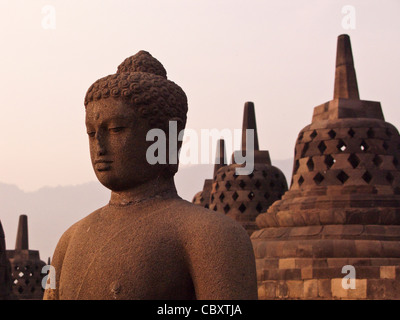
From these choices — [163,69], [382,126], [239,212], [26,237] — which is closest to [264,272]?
[382,126]

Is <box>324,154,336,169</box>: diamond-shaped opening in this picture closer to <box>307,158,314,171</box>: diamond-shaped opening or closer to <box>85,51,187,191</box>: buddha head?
<box>307,158,314,171</box>: diamond-shaped opening

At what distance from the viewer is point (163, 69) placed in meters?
5.14

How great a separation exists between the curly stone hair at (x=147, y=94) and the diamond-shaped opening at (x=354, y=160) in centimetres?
1104

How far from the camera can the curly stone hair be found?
4746 mm

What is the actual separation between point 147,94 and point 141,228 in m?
0.88

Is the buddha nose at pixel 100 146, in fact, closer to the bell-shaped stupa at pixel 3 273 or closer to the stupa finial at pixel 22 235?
the bell-shaped stupa at pixel 3 273

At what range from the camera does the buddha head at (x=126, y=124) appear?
4.73 meters

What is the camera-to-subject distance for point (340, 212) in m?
14.7

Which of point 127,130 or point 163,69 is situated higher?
point 163,69

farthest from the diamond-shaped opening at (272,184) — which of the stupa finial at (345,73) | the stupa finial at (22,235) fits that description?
the stupa finial at (22,235)

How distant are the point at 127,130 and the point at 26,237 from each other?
1060 inches

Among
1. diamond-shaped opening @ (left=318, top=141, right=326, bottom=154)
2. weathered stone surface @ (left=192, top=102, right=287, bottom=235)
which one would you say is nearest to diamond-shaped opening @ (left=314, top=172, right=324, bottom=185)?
diamond-shaped opening @ (left=318, top=141, right=326, bottom=154)

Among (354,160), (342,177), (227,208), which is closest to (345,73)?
(354,160)
